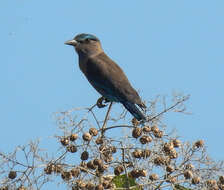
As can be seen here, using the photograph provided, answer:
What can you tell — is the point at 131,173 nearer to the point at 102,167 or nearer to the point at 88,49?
the point at 102,167

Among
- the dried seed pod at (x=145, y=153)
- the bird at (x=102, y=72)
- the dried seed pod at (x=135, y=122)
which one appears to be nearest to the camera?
the dried seed pod at (x=145, y=153)

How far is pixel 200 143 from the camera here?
4.18 meters

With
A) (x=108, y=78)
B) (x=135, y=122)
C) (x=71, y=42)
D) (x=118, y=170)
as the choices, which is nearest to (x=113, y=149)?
(x=118, y=170)

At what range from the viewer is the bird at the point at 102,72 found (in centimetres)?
680

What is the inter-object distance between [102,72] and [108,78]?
176mm

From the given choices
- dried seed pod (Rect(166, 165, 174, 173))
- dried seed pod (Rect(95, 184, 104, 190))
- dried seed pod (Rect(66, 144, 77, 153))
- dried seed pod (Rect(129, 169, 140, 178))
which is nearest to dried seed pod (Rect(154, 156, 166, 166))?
dried seed pod (Rect(166, 165, 174, 173))

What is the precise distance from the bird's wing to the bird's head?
0.17 m

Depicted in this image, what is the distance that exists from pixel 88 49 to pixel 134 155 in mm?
4417

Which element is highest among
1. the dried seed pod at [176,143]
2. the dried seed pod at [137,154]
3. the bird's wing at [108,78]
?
the bird's wing at [108,78]

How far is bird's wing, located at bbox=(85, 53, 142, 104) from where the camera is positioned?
695cm

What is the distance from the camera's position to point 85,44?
8.19 m

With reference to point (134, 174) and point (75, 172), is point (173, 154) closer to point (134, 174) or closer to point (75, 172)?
point (134, 174)

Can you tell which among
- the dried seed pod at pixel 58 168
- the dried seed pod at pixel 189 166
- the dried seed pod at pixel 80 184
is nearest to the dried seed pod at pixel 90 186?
the dried seed pod at pixel 80 184

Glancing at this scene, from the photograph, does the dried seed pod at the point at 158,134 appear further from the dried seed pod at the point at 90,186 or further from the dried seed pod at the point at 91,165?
the dried seed pod at the point at 90,186
